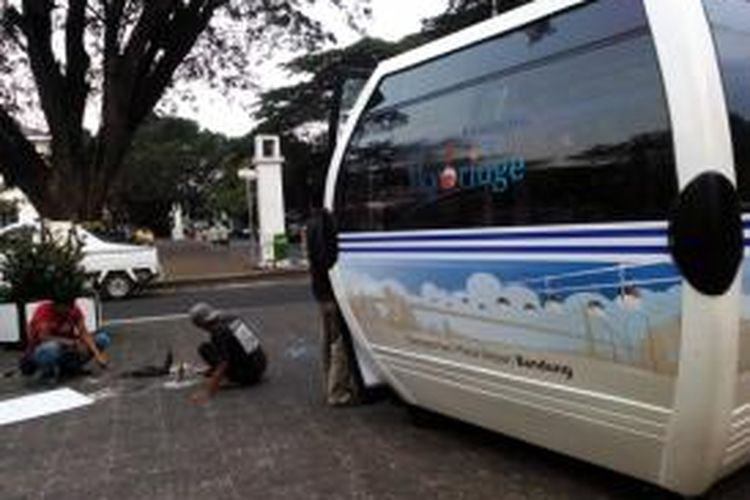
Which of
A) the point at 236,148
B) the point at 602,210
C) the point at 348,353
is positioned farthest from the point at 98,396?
the point at 236,148

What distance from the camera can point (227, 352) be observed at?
9180 mm

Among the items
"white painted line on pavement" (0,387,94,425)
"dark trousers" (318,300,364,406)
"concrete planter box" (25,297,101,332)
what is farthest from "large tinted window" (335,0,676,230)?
"concrete planter box" (25,297,101,332)

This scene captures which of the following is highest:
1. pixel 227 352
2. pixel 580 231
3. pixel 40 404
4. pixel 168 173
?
pixel 168 173

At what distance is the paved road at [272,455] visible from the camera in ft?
19.1

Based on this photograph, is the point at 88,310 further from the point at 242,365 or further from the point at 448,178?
the point at 448,178

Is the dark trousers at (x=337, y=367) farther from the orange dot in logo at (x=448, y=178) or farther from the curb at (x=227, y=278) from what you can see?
the curb at (x=227, y=278)

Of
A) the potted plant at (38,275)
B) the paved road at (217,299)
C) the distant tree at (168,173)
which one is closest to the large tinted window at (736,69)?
the potted plant at (38,275)

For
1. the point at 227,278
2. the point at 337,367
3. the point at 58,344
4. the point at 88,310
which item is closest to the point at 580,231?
the point at 337,367

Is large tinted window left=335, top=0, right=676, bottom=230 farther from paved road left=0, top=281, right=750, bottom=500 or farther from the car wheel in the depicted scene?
the car wheel

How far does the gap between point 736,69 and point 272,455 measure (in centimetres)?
368

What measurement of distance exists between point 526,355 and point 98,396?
16.4ft

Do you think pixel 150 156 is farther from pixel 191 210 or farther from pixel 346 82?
pixel 346 82

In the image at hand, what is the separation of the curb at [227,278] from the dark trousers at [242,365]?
46.3 ft

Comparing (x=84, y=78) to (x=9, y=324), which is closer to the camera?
(x=9, y=324)
